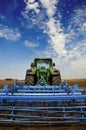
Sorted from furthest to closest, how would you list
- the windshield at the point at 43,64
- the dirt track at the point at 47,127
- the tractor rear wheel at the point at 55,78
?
the windshield at the point at 43,64, the tractor rear wheel at the point at 55,78, the dirt track at the point at 47,127

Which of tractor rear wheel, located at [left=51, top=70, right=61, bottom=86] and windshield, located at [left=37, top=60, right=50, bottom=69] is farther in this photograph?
windshield, located at [left=37, top=60, right=50, bottom=69]

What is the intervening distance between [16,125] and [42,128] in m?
0.70

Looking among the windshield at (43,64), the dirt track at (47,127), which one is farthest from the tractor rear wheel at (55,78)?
the dirt track at (47,127)

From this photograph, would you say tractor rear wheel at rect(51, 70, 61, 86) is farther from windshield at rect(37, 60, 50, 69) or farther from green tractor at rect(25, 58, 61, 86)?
windshield at rect(37, 60, 50, 69)

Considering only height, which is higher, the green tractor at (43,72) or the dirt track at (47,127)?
the green tractor at (43,72)

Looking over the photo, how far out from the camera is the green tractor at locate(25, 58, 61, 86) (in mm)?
10656

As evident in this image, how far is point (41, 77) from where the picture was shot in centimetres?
1027

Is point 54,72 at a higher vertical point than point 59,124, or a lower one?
higher

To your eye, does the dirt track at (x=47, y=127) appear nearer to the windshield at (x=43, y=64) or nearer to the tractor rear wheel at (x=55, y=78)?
the tractor rear wheel at (x=55, y=78)

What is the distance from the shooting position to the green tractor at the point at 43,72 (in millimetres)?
10656

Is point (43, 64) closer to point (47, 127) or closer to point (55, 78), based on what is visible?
point (55, 78)

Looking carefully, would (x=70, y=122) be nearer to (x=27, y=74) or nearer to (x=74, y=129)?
(x=74, y=129)

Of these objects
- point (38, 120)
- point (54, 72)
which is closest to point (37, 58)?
point (54, 72)

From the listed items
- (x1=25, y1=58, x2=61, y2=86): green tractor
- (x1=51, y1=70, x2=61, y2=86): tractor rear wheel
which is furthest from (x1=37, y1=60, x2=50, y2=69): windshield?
(x1=51, y1=70, x2=61, y2=86): tractor rear wheel
